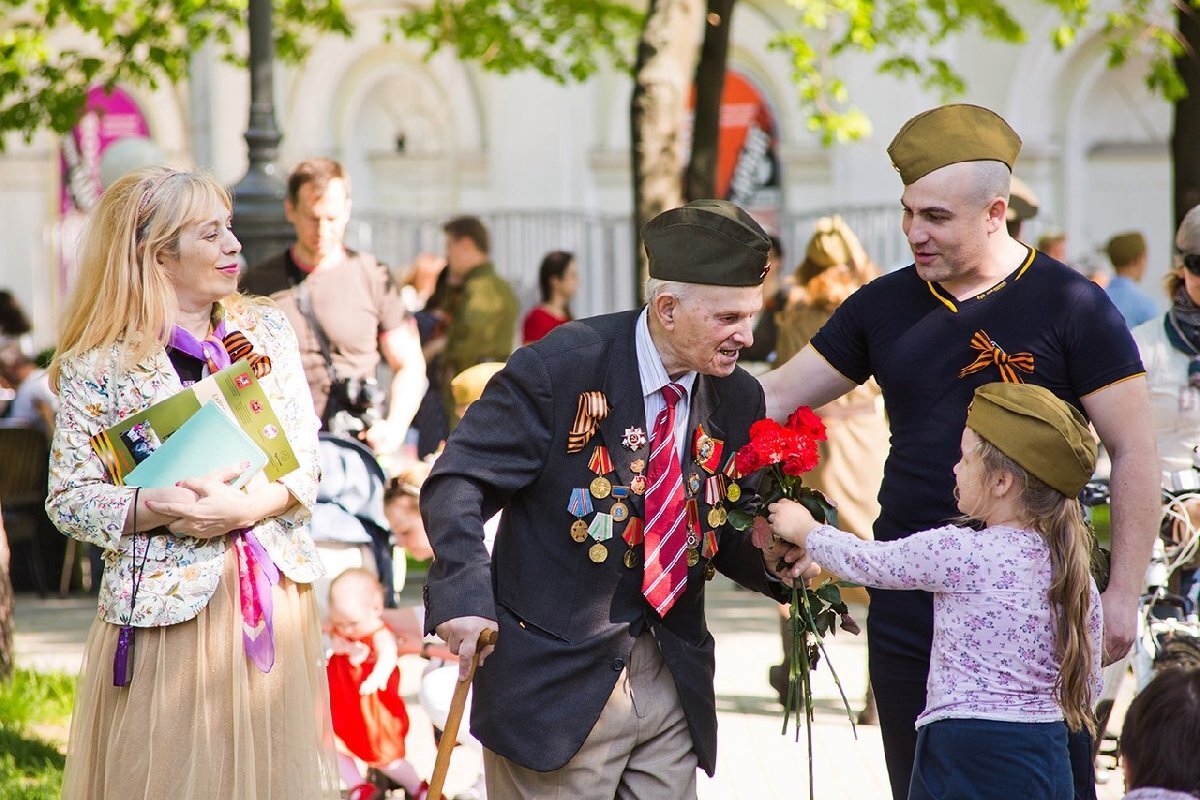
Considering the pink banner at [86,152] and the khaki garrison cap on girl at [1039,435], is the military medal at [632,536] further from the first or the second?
the pink banner at [86,152]

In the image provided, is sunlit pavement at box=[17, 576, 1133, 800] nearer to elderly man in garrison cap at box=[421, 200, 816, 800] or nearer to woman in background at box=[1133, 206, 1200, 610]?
woman in background at box=[1133, 206, 1200, 610]

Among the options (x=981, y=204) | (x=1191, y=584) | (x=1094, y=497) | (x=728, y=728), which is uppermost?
(x=981, y=204)

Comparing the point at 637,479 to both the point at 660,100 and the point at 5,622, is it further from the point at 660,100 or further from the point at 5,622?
the point at 660,100

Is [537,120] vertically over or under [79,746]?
over

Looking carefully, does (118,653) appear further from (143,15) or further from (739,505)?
(143,15)

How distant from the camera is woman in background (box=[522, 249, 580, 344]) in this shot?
11766mm

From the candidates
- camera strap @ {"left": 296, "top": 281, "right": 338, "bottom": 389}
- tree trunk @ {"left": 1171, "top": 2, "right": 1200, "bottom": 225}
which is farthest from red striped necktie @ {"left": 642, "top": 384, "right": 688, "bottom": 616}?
tree trunk @ {"left": 1171, "top": 2, "right": 1200, "bottom": 225}

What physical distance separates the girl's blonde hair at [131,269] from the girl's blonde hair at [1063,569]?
2.01 meters

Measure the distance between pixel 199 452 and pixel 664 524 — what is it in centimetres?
121

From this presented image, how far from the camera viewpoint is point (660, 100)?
11.8 m

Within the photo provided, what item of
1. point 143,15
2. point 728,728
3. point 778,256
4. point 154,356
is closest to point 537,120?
point 143,15

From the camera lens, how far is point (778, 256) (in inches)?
481

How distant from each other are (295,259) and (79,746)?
106 inches

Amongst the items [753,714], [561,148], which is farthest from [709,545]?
[561,148]
